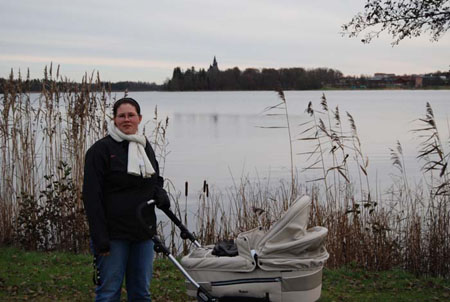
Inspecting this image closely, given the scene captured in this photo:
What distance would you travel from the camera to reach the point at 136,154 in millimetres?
3895

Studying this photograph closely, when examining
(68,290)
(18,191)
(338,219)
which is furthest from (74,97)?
(338,219)

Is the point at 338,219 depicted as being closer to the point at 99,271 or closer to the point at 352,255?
the point at 352,255

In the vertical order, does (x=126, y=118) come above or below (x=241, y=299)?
above

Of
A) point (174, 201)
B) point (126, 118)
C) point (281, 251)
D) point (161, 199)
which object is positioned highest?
point (126, 118)

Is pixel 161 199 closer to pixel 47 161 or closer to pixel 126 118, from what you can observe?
pixel 126 118

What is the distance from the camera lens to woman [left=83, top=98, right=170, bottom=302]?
3762 millimetres

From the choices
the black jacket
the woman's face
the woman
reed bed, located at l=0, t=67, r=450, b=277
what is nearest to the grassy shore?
reed bed, located at l=0, t=67, r=450, b=277

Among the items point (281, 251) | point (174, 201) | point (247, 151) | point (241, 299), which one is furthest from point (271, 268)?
point (247, 151)

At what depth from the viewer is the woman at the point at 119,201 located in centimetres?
376

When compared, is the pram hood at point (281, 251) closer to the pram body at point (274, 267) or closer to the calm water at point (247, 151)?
the pram body at point (274, 267)

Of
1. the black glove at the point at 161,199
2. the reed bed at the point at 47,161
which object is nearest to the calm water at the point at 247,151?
the reed bed at the point at 47,161

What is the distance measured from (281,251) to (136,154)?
1129 millimetres

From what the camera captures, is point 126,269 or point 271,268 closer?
point 271,268

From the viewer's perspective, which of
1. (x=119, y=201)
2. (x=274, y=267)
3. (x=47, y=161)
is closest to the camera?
(x=274, y=267)
